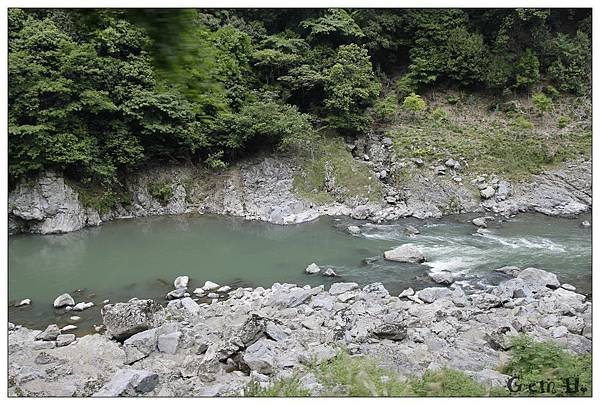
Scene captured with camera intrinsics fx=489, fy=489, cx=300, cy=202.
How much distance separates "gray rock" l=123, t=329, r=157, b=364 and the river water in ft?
4.52

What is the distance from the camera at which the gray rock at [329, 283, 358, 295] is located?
8032 mm

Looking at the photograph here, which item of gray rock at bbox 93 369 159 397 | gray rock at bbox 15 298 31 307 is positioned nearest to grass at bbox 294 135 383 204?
gray rock at bbox 15 298 31 307

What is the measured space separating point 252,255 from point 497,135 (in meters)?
10.1

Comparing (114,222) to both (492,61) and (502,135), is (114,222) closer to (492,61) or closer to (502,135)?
(502,135)

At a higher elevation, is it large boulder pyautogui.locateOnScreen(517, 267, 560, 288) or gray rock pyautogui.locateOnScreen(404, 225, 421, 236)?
large boulder pyautogui.locateOnScreen(517, 267, 560, 288)

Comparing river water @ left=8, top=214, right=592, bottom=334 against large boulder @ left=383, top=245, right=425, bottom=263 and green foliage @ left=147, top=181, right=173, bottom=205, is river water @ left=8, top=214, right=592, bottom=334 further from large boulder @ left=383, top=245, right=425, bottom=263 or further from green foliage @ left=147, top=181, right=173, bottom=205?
green foliage @ left=147, top=181, right=173, bottom=205

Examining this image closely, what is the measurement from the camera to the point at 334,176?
48.6 ft

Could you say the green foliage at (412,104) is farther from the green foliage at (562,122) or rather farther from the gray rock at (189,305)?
the gray rock at (189,305)

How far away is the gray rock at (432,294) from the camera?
7.61 m

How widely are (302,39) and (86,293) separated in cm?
1049

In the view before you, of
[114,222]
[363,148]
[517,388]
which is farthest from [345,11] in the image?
[517,388]

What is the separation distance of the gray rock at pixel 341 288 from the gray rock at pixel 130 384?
374cm

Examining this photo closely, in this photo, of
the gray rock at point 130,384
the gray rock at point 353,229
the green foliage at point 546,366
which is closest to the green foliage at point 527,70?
the gray rock at point 353,229

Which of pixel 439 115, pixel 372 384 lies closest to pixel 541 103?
pixel 439 115
